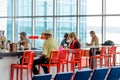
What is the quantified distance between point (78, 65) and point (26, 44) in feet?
4.36

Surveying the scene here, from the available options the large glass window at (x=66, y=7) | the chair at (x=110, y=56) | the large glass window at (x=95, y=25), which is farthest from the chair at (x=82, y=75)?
the large glass window at (x=66, y=7)

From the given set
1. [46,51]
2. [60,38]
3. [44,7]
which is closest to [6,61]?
[46,51]

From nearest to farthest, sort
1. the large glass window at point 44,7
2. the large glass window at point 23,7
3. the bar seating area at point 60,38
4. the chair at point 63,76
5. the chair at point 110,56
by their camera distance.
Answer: the chair at point 63,76 → the bar seating area at point 60,38 → the chair at point 110,56 → the large glass window at point 44,7 → the large glass window at point 23,7

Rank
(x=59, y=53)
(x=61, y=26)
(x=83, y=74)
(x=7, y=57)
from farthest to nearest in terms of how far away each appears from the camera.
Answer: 1. (x=61, y=26)
2. (x=59, y=53)
3. (x=7, y=57)
4. (x=83, y=74)

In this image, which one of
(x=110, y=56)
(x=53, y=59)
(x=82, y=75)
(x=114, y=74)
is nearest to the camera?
(x=82, y=75)

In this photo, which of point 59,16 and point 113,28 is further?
point 59,16

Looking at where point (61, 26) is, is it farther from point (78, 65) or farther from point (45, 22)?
point (78, 65)

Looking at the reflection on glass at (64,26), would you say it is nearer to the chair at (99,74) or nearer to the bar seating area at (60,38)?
the bar seating area at (60,38)

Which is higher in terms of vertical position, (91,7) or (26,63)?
(91,7)

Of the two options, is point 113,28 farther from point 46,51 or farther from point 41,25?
point 46,51

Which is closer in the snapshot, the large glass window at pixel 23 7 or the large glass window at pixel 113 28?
the large glass window at pixel 113 28

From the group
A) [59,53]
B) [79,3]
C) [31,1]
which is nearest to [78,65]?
[59,53]

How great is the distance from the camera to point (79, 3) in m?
13.8

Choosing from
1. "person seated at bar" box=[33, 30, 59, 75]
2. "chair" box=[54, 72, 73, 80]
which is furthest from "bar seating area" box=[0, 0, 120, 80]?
"chair" box=[54, 72, 73, 80]
